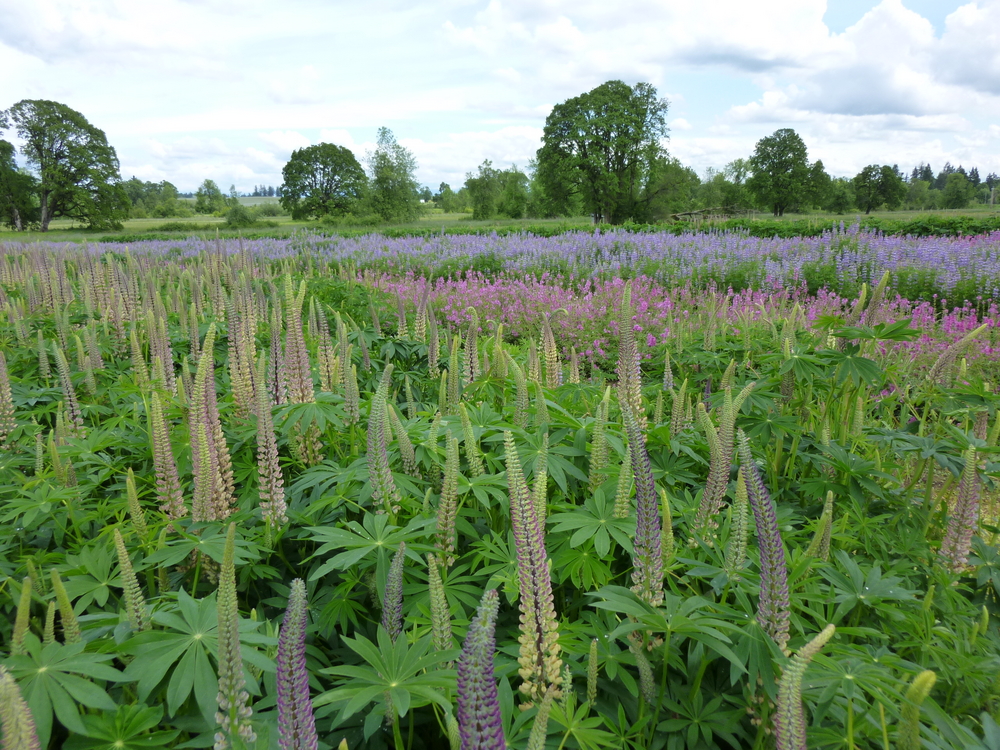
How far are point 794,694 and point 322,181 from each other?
6879 centimetres

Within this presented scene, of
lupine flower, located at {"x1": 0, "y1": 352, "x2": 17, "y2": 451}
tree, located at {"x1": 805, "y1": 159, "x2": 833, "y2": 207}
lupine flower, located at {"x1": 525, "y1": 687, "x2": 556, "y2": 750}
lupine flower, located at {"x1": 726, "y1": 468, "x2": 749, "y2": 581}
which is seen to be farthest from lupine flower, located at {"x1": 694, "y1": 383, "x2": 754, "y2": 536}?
tree, located at {"x1": 805, "y1": 159, "x2": 833, "y2": 207}

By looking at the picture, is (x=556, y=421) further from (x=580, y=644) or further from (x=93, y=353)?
(x=93, y=353)

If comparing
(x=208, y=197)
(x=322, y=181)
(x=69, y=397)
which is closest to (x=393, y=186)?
(x=322, y=181)

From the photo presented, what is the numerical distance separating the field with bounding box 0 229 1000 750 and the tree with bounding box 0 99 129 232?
6662 centimetres

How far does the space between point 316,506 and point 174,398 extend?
135cm

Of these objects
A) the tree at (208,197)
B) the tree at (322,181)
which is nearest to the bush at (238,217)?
the tree at (322,181)

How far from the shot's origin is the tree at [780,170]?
63.9m

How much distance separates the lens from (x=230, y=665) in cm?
122

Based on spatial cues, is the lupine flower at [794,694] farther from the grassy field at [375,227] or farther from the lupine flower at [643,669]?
the grassy field at [375,227]

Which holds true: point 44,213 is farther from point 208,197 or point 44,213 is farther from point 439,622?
point 208,197

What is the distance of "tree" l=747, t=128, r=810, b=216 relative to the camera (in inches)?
2516

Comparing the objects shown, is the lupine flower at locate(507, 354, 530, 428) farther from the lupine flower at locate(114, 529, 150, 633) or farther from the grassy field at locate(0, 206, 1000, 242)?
the grassy field at locate(0, 206, 1000, 242)

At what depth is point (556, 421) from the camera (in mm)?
2711

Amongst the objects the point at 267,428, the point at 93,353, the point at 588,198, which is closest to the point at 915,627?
the point at 267,428
